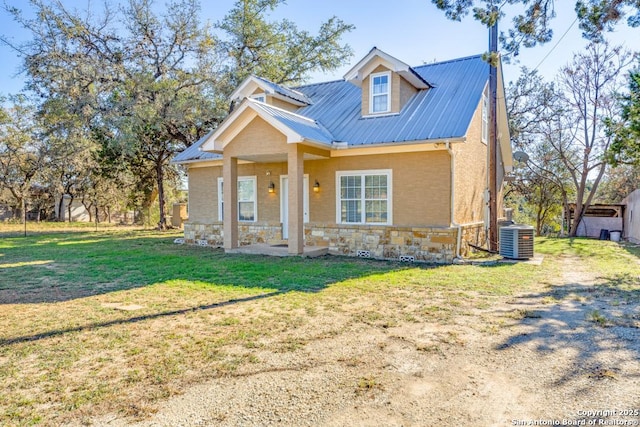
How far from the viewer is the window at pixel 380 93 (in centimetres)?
1222

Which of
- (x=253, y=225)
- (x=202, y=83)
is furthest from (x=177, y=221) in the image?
(x=253, y=225)

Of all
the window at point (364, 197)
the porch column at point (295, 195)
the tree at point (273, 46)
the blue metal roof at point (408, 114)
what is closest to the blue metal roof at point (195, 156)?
the blue metal roof at point (408, 114)

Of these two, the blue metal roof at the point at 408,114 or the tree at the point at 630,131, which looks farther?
the blue metal roof at the point at 408,114

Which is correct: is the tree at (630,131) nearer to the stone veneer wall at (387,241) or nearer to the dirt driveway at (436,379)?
the stone veneer wall at (387,241)

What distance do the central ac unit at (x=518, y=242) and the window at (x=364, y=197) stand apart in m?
3.19

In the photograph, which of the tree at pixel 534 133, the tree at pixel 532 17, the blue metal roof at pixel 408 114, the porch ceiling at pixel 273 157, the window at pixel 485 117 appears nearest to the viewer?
the tree at pixel 532 17

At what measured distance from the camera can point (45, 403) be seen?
9.95ft

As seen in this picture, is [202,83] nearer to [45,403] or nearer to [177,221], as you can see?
[177,221]

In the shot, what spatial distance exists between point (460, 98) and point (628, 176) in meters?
20.7

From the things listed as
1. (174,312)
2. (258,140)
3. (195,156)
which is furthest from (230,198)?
(174,312)

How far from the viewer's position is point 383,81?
40.2 feet

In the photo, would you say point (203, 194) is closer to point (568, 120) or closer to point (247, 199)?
point (247, 199)

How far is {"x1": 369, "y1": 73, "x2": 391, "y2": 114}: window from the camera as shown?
1222cm

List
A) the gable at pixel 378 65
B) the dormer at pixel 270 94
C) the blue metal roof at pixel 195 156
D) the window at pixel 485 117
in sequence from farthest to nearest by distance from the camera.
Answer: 1. the blue metal roof at pixel 195 156
2. the dormer at pixel 270 94
3. the window at pixel 485 117
4. the gable at pixel 378 65
